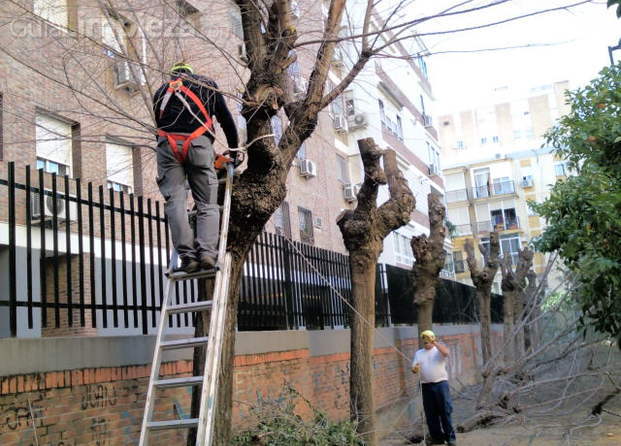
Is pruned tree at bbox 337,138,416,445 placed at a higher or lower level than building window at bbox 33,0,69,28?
lower

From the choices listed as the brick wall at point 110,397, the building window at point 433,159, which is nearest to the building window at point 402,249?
the building window at point 433,159

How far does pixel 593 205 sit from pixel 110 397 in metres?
5.49

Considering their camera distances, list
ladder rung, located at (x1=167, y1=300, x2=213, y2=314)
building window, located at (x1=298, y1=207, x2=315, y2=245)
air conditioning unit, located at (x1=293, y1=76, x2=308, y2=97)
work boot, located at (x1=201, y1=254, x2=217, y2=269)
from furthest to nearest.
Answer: building window, located at (x1=298, y1=207, x2=315, y2=245), air conditioning unit, located at (x1=293, y1=76, x2=308, y2=97), work boot, located at (x1=201, y1=254, x2=217, y2=269), ladder rung, located at (x1=167, y1=300, x2=213, y2=314)

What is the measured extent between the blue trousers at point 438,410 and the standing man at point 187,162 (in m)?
6.38

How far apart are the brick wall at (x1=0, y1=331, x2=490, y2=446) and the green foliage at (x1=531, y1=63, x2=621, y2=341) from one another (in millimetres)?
4081

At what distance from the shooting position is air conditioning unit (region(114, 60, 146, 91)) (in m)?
7.34

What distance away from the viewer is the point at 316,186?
25.3 meters

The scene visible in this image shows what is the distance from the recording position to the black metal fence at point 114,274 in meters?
6.06

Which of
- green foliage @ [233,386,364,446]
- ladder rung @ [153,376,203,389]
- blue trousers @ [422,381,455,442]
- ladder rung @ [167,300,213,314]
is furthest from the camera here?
blue trousers @ [422,381,455,442]

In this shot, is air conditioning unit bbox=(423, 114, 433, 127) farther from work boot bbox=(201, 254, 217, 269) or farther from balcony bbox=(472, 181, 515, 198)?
work boot bbox=(201, 254, 217, 269)

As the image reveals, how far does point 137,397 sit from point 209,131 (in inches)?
109

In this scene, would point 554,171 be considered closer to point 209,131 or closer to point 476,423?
point 476,423

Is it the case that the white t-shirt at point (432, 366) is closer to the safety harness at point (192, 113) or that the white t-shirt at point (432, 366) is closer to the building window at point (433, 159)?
the safety harness at point (192, 113)

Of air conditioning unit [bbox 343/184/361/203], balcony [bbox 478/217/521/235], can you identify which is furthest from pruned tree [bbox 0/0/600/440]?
balcony [bbox 478/217/521/235]
